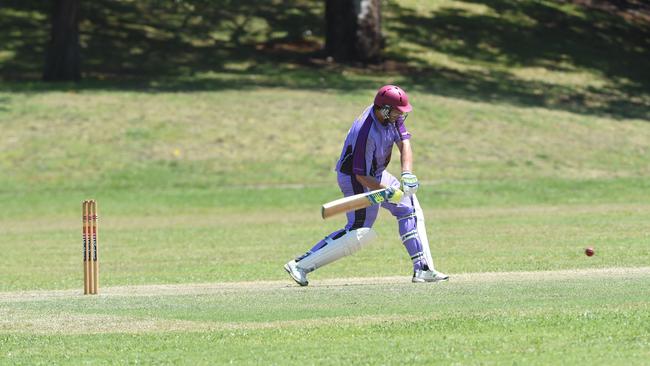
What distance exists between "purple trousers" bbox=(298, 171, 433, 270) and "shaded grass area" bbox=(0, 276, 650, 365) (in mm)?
563

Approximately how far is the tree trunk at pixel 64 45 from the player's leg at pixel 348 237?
2592 cm

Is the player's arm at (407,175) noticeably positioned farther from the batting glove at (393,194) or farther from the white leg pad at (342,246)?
the white leg pad at (342,246)

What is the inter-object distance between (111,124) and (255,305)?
73.0ft

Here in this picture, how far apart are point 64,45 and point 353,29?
9.28m

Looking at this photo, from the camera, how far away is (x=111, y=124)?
34.5 metres

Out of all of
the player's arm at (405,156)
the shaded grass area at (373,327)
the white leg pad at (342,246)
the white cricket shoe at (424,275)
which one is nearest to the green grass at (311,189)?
the shaded grass area at (373,327)

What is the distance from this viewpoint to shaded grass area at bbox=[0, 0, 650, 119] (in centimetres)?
4069

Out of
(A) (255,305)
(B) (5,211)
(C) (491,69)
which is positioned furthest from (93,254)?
(C) (491,69)

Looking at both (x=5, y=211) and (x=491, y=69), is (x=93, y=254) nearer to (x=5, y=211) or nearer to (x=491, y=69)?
(x=5, y=211)

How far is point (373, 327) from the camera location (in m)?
11.0

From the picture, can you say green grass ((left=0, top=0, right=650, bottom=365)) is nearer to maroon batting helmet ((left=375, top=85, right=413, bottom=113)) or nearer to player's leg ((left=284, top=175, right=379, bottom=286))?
player's leg ((left=284, top=175, right=379, bottom=286))

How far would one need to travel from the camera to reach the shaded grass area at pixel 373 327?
973 centimetres

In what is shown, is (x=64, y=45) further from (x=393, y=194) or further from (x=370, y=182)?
(x=393, y=194)

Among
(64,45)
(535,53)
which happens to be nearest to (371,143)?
(64,45)
